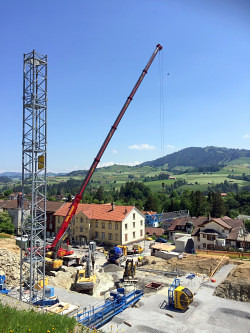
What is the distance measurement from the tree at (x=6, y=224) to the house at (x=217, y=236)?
120ft

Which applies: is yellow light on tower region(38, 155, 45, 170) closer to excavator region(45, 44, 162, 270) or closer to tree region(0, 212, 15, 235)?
excavator region(45, 44, 162, 270)

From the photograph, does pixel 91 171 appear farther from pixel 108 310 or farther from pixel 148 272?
pixel 108 310

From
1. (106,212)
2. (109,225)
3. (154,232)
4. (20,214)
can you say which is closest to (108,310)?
(109,225)

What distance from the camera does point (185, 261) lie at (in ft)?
122

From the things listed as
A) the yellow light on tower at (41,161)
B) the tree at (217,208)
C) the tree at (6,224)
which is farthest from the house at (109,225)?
the tree at (217,208)

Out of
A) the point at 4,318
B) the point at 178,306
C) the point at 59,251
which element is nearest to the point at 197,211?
the point at 59,251

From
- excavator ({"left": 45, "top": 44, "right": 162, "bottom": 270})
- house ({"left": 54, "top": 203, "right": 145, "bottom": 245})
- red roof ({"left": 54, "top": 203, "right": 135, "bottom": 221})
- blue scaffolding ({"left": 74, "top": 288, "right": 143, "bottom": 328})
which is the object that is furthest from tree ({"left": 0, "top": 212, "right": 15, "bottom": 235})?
blue scaffolding ({"left": 74, "top": 288, "right": 143, "bottom": 328})

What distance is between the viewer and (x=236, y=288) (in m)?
26.5

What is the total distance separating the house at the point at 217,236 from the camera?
49.1m

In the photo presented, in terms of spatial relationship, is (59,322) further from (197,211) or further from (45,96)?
(197,211)

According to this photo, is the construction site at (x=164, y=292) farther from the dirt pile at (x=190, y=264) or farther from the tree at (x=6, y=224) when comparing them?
the tree at (x=6, y=224)

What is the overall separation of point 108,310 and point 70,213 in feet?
60.2

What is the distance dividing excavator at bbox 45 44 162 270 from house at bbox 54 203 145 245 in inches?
457

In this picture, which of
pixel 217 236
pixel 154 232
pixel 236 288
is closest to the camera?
pixel 236 288
